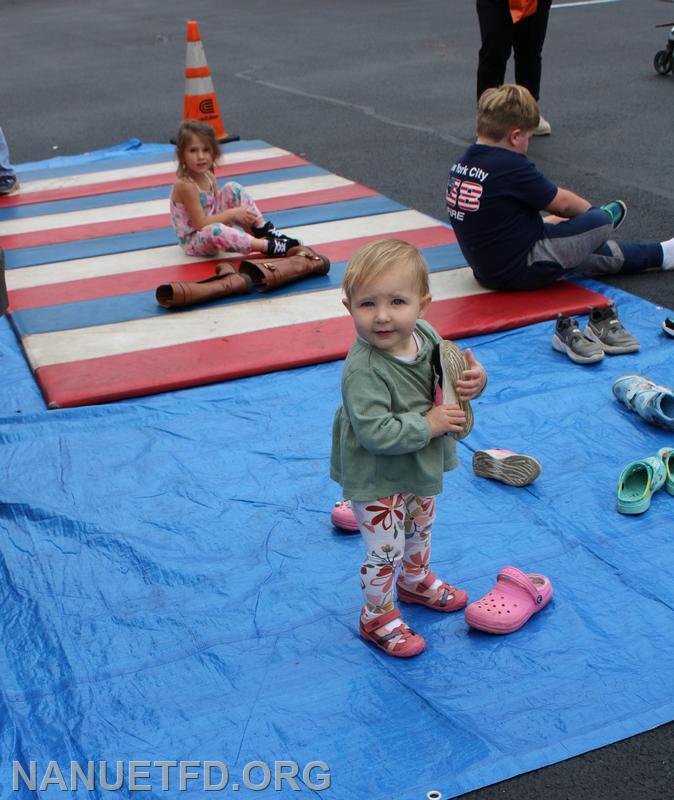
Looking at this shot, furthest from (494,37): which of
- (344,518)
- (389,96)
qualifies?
(344,518)

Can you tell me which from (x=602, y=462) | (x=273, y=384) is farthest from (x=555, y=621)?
(x=273, y=384)

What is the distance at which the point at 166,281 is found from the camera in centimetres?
574

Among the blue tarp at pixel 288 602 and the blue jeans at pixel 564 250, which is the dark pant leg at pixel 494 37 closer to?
the blue jeans at pixel 564 250

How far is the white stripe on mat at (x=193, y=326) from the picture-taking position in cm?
489

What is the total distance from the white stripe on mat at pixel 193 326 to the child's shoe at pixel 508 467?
5.36ft

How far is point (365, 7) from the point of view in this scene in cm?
1592

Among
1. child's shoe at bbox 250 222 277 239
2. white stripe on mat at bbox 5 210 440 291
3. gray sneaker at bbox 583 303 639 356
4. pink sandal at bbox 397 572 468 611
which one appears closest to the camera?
pink sandal at bbox 397 572 468 611

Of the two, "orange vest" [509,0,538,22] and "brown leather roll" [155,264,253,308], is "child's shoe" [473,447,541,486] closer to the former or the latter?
"brown leather roll" [155,264,253,308]

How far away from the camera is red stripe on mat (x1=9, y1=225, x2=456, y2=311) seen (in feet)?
18.2

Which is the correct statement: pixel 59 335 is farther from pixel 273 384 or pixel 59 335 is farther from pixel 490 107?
pixel 490 107

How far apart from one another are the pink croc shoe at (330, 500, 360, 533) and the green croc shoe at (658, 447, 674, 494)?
3.54 feet

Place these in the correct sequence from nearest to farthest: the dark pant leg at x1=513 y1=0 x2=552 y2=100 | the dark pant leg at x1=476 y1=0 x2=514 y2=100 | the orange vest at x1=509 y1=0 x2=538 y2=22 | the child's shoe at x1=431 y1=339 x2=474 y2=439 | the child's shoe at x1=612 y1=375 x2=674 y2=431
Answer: the child's shoe at x1=431 y1=339 x2=474 y2=439, the child's shoe at x1=612 y1=375 x2=674 y2=431, the orange vest at x1=509 y1=0 x2=538 y2=22, the dark pant leg at x1=476 y1=0 x2=514 y2=100, the dark pant leg at x1=513 y1=0 x2=552 y2=100

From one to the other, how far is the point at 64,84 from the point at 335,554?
9934mm

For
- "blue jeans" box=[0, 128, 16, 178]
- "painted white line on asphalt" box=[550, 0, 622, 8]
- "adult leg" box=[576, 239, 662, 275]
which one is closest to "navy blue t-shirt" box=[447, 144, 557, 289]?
"adult leg" box=[576, 239, 662, 275]
